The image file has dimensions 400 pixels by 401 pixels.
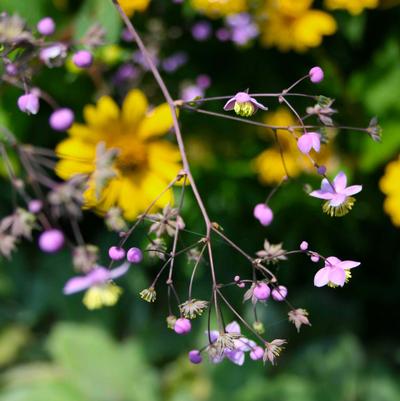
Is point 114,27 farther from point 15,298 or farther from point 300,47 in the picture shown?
point 15,298

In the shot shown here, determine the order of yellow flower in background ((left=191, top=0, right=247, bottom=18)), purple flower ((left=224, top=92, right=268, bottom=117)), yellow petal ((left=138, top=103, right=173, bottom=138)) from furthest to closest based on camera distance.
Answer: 1. yellow flower in background ((left=191, top=0, right=247, bottom=18))
2. yellow petal ((left=138, top=103, right=173, bottom=138))
3. purple flower ((left=224, top=92, right=268, bottom=117))

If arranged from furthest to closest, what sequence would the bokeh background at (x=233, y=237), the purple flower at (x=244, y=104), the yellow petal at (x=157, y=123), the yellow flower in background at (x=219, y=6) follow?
the bokeh background at (x=233, y=237) → the yellow flower in background at (x=219, y=6) → the yellow petal at (x=157, y=123) → the purple flower at (x=244, y=104)

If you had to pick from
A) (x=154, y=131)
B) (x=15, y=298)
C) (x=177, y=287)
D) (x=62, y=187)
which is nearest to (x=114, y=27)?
(x=154, y=131)

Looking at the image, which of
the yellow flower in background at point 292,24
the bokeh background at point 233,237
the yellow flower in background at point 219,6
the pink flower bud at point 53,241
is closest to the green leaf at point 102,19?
the bokeh background at point 233,237

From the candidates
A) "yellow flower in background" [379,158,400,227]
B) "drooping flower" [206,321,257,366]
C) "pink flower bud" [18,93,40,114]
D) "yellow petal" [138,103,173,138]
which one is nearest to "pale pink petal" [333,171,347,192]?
"drooping flower" [206,321,257,366]

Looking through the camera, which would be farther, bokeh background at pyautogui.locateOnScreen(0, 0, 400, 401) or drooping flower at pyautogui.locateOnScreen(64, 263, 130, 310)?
bokeh background at pyautogui.locateOnScreen(0, 0, 400, 401)

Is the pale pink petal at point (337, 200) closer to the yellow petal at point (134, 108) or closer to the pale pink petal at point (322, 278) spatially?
the pale pink petal at point (322, 278)

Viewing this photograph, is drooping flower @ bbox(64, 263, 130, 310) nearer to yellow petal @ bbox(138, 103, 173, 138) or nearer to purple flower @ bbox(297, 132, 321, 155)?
purple flower @ bbox(297, 132, 321, 155)
